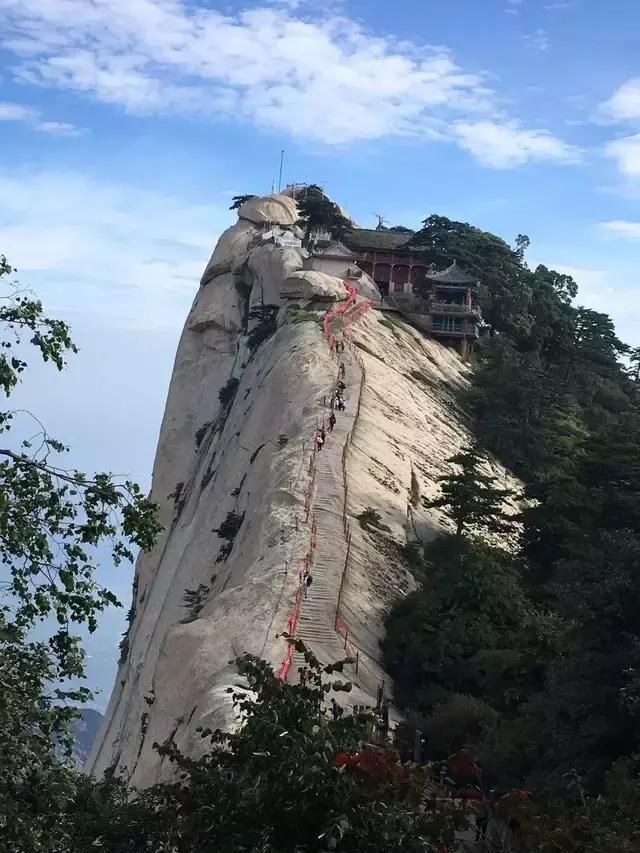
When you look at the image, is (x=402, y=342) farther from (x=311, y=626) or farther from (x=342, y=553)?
(x=311, y=626)

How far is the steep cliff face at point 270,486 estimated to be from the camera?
21109mm

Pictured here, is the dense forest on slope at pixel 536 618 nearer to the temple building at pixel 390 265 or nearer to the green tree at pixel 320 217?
the temple building at pixel 390 265

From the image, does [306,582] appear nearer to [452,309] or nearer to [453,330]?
[453,330]

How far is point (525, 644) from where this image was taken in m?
20.5

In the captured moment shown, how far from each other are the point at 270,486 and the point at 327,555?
4.76 meters

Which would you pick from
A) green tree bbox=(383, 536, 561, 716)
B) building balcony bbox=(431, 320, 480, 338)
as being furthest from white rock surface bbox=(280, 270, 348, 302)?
green tree bbox=(383, 536, 561, 716)

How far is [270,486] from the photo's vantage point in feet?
92.7

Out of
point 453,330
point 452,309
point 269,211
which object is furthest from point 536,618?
point 269,211

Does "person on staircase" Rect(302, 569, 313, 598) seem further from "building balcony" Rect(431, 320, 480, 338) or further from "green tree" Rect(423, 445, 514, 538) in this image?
"building balcony" Rect(431, 320, 480, 338)

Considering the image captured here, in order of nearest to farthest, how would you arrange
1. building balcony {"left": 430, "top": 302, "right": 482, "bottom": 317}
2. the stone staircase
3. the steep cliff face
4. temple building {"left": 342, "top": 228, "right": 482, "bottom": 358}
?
the stone staircase
the steep cliff face
building balcony {"left": 430, "top": 302, "right": 482, "bottom": 317}
temple building {"left": 342, "top": 228, "right": 482, "bottom": 358}

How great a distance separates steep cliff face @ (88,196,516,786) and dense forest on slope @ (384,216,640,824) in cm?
122

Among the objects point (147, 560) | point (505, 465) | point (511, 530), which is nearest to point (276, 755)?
point (511, 530)

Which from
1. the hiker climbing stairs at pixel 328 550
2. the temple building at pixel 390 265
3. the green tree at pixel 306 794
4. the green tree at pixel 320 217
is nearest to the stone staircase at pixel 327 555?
the hiker climbing stairs at pixel 328 550

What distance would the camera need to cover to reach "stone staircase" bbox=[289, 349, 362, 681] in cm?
2100
